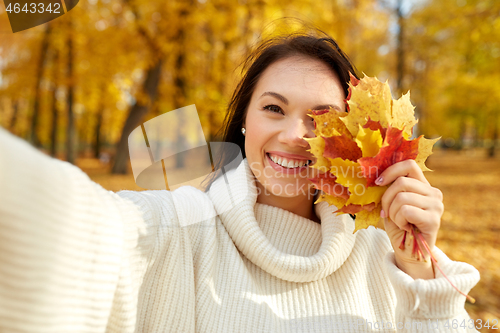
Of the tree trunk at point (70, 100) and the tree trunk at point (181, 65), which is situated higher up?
the tree trunk at point (181, 65)

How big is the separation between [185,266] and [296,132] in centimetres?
76

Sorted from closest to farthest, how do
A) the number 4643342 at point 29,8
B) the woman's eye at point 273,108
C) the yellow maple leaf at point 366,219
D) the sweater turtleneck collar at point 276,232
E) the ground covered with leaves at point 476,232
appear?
the yellow maple leaf at point 366,219 < the sweater turtleneck collar at point 276,232 < the woman's eye at point 273,108 < the number 4643342 at point 29,8 < the ground covered with leaves at point 476,232

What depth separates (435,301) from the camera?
1227 mm

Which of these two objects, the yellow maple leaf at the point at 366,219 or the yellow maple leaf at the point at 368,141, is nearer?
the yellow maple leaf at the point at 368,141

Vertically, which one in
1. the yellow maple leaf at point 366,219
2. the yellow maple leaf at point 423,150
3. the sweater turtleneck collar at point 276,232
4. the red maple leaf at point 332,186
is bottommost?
the sweater turtleneck collar at point 276,232

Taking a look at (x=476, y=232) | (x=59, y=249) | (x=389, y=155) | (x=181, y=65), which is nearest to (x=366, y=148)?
(x=389, y=155)

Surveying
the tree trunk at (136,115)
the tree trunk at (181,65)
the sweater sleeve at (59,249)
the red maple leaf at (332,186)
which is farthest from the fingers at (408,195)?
the tree trunk at (136,115)

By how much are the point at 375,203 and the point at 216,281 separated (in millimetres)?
732

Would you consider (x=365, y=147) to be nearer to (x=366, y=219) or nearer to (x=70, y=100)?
(x=366, y=219)

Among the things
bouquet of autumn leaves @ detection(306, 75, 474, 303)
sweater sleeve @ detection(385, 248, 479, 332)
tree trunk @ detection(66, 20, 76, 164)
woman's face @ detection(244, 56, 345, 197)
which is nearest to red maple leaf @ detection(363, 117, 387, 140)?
bouquet of autumn leaves @ detection(306, 75, 474, 303)

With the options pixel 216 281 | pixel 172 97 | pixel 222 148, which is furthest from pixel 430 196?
pixel 172 97

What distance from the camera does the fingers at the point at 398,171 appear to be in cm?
111

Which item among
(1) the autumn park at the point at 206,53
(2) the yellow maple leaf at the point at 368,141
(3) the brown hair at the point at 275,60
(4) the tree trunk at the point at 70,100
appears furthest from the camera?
(4) the tree trunk at the point at 70,100

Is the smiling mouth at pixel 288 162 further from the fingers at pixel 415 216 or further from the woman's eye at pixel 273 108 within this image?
the fingers at pixel 415 216
